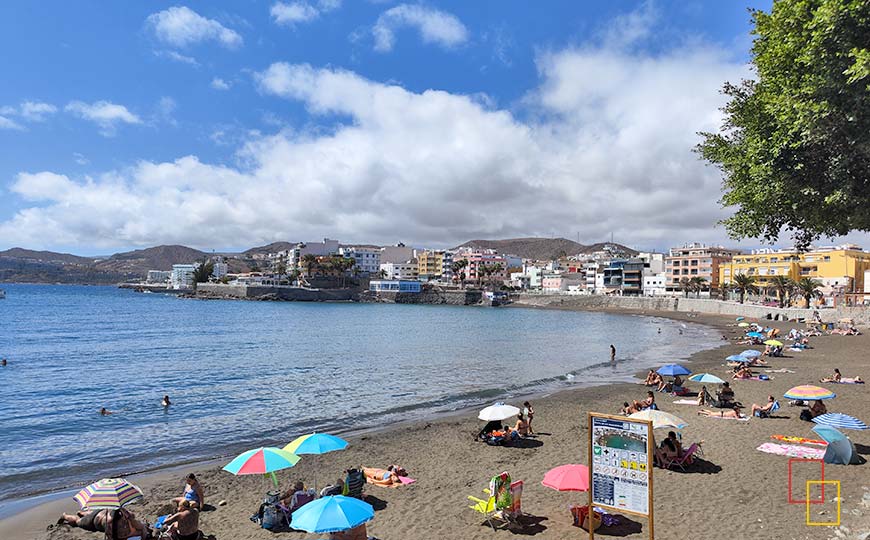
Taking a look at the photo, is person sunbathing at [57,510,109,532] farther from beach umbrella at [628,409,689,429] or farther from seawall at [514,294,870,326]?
seawall at [514,294,870,326]

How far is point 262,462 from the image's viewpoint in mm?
11875

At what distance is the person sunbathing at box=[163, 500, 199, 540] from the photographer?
33.1 ft

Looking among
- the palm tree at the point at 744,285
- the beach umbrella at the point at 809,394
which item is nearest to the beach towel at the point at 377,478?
the beach umbrella at the point at 809,394

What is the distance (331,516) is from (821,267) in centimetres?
10971

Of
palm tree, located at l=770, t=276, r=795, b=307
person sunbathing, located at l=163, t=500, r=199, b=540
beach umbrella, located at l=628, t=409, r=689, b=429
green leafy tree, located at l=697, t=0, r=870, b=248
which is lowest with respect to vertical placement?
person sunbathing, located at l=163, t=500, r=199, b=540

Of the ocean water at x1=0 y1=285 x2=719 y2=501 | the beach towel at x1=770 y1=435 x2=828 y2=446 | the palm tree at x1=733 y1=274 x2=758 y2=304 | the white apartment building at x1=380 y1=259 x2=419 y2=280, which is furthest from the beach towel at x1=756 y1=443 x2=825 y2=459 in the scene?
the white apartment building at x1=380 y1=259 x2=419 y2=280

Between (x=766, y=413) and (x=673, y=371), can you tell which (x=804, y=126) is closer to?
(x=766, y=413)

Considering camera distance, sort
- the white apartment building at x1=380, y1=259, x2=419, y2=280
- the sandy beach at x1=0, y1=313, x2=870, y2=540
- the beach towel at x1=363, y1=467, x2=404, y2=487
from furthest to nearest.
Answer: the white apartment building at x1=380, y1=259, x2=419, y2=280
the beach towel at x1=363, y1=467, x2=404, y2=487
the sandy beach at x1=0, y1=313, x2=870, y2=540

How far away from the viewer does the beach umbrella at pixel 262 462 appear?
11.6 meters

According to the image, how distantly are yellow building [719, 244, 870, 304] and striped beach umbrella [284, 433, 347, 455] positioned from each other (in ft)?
286

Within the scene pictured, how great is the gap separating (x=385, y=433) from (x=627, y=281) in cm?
13416

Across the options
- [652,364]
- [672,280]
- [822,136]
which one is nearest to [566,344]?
[652,364]

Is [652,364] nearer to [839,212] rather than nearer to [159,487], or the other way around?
[839,212]

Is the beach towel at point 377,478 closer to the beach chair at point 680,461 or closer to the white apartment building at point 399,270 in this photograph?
the beach chair at point 680,461
